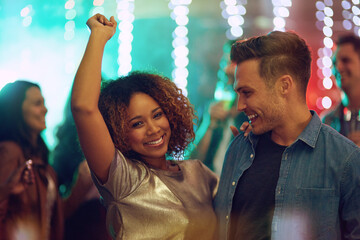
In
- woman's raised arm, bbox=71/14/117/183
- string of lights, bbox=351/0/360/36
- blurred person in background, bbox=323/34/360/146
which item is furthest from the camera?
string of lights, bbox=351/0/360/36

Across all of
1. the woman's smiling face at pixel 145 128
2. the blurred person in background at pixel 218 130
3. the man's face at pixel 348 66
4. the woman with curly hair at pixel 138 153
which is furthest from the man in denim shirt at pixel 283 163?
the man's face at pixel 348 66

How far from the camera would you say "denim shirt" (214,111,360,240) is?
1535 mm

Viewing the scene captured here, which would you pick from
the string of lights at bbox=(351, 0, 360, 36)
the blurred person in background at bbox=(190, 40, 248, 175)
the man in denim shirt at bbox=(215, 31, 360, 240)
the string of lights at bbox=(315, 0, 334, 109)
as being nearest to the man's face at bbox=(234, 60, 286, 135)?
the man in denim shirt at bbox=(215, 31, 360, 240)

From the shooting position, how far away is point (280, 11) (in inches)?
230

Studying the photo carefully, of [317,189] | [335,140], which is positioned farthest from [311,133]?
[317,189]

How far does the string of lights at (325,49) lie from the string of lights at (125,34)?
2843 mm

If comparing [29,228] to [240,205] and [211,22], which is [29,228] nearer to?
[240,205]

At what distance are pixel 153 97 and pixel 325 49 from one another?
584cm

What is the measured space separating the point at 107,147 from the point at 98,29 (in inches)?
17.7

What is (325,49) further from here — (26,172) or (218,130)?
(26,172)

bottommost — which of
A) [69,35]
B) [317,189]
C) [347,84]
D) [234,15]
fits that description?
[317,189]

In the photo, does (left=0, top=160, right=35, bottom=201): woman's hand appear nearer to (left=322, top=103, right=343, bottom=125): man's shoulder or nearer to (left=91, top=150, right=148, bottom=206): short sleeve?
(left=91, top=150, right=148, bottom=206): short sleeve

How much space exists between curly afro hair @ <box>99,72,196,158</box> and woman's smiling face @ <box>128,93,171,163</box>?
25mm

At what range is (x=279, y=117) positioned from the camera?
1.78 metres
